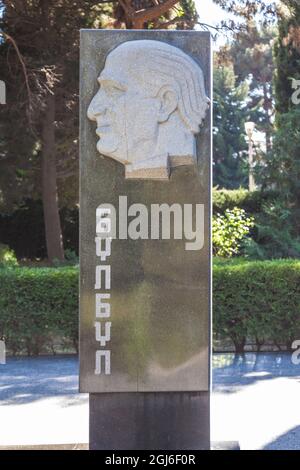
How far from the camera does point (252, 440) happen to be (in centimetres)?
461

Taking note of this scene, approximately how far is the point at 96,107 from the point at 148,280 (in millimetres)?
1151

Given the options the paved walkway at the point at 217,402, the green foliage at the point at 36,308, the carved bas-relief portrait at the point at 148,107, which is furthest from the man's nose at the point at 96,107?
the green foliage at the point at 36,308

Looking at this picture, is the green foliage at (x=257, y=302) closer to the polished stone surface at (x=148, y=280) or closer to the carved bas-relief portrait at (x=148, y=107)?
the polished stone surface at (x=148, y=280)

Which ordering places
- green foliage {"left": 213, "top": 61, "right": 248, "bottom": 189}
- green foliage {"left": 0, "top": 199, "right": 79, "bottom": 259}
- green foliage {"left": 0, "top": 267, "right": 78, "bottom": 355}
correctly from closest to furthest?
green foliage {"left": 0, "top": 267, "right": 78, "bottom": 355} < green foliage {"left": 0, "top": 199, "right": 79, "bottom": 259} < green foliage {"left": 213, "top": 61, "right": 248, "bottom": 189}

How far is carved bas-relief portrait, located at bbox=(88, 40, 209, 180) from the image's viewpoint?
390 cm

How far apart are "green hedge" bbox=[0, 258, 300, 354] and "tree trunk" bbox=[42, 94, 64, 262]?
534cm

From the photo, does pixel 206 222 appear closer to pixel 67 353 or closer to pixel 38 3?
pixel 67 353

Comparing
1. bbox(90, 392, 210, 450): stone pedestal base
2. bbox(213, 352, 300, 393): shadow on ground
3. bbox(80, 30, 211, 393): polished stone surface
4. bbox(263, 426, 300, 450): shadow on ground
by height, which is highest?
bbox(80, 30, 211, 393): polished stone surface

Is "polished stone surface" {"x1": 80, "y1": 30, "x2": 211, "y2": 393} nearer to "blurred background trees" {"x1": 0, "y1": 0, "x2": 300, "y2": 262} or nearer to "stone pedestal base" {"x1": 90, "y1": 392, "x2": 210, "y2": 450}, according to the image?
"stone pedestal base" {"x1": 90, "y1": 392, "x2": 210, "y2": 450}

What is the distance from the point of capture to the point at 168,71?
12.9 ft

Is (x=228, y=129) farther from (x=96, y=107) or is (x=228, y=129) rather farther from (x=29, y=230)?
(x=96, y=107)

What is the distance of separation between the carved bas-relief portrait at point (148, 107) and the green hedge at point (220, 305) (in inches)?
169

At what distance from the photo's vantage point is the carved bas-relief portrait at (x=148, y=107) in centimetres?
390

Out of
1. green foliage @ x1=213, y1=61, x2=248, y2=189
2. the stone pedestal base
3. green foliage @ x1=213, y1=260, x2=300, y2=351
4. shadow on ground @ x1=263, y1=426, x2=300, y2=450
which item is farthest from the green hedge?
green foliage @ x1=213, y1=61, x2=248, y2=189
